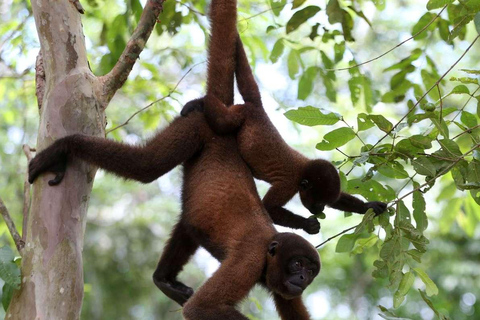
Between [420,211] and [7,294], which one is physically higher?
[420,211]

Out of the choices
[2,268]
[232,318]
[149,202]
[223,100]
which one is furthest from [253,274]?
[149,202]

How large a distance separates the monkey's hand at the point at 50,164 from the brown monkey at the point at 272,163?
1.37m

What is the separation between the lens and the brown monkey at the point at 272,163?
222 inches

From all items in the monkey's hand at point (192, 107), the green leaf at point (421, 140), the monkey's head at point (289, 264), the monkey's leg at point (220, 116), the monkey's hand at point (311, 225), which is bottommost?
the monkey's head at point (289, 264)

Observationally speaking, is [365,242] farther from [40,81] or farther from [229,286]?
[40,81]

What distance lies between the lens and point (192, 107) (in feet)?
18.5

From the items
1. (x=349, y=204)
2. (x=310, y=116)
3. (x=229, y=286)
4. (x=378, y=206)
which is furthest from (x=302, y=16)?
(x=229, y=286)

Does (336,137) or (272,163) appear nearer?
(336,137)

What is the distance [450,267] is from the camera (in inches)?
589

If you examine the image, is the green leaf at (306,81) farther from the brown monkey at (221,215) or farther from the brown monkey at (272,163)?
the brown monkey at (221,215)

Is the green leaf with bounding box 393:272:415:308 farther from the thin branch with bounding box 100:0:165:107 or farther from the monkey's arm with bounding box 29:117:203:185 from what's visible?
the thin branch with bounding box 100:0:165:107

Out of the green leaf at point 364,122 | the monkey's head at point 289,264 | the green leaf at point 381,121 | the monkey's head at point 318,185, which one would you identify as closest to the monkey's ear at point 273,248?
the monkey's head at point 289,264

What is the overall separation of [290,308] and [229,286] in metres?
0.99

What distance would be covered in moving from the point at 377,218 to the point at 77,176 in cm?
242
